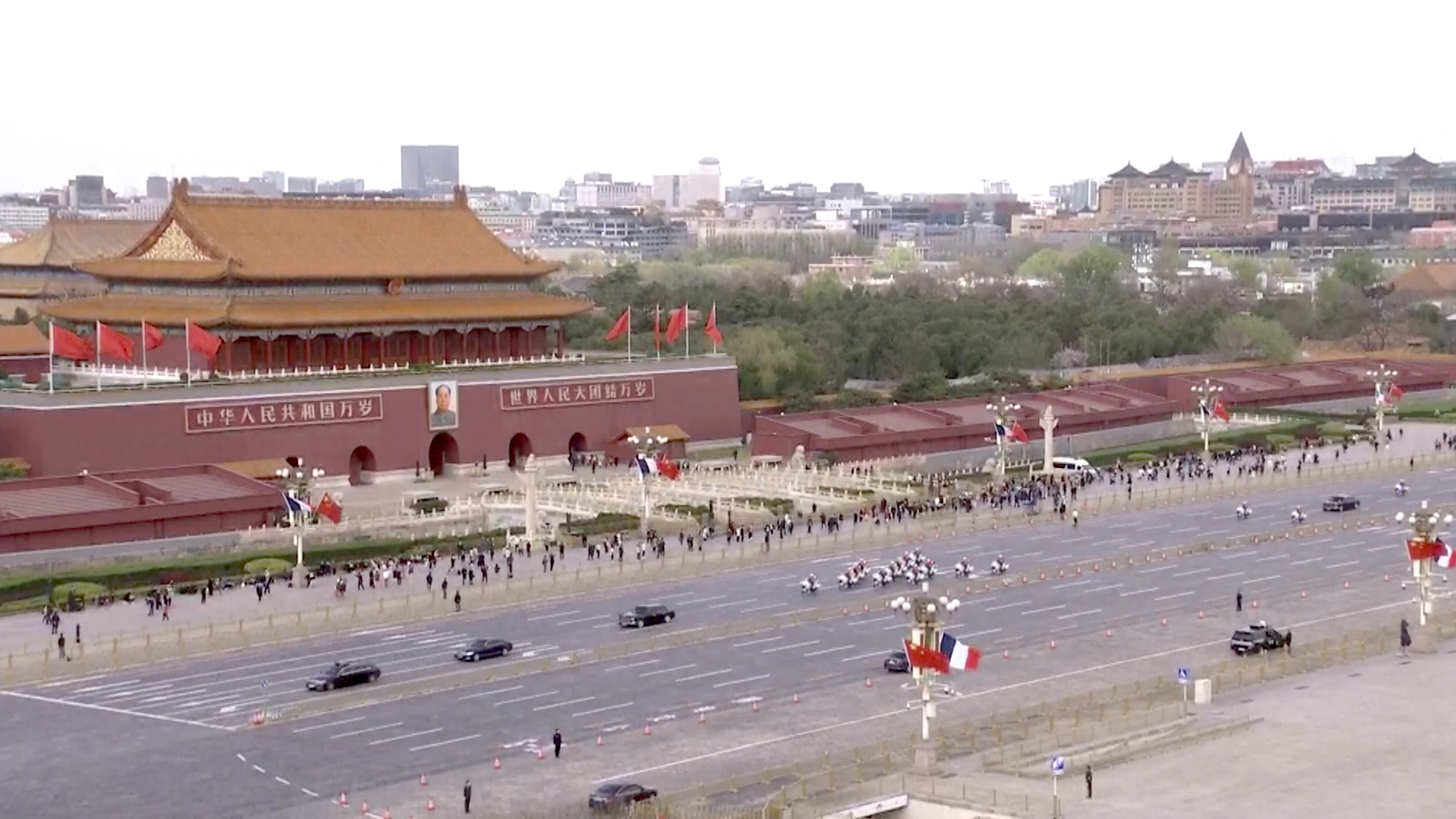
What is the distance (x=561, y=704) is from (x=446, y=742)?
9.63ft

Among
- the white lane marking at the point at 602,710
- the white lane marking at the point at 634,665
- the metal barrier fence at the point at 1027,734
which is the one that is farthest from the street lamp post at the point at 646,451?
the metal barrier fence at the point at 1027,734

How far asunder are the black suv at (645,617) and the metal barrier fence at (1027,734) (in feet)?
30.1

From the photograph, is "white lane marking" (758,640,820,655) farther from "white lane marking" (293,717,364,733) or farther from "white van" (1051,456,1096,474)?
"white van" (1051,456,1096,474)

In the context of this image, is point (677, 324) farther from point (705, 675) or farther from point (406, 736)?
point (406, 736)

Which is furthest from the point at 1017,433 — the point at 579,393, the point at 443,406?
the point at 443,406

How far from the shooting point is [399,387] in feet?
201

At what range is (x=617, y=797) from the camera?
91.4 ft

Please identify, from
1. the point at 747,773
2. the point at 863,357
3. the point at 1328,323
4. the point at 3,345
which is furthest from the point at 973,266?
the point at 747,773

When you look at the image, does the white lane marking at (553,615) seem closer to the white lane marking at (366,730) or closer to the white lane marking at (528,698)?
the white lane marking at (528,698)

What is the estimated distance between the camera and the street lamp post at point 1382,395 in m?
70.7

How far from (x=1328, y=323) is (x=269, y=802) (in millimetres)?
88325

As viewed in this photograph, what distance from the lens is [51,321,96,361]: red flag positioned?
54.1 m

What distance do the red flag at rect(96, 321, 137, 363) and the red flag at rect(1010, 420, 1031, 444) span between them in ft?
79.5

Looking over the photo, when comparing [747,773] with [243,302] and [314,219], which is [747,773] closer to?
[243,302]
